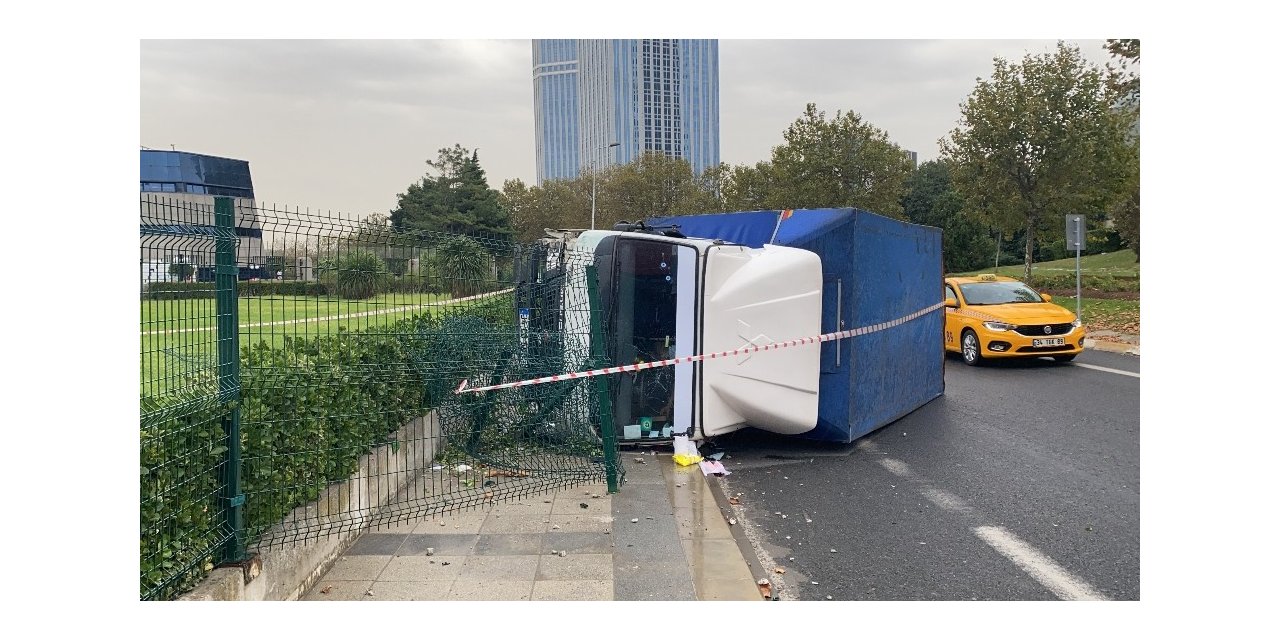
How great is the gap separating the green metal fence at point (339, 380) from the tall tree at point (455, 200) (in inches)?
2017

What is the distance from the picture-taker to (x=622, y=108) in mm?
65500

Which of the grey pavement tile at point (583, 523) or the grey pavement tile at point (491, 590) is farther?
the grey pavement tile at point (583, 523)

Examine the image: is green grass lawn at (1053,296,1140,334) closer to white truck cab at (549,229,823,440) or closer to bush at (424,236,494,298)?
white truck cab at (549,229,823,440)

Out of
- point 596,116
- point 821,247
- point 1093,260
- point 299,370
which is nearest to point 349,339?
point 299,370

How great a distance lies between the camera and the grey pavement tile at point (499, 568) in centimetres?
445

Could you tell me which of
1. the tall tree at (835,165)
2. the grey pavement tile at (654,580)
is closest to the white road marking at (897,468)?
the grey pavement tile at (654,580)

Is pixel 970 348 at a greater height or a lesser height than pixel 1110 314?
lesser

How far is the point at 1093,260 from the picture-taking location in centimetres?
4453

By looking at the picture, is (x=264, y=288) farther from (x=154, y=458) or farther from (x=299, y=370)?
(x=154, y=458)

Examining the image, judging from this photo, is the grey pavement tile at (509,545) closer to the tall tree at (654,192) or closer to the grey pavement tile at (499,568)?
the grey pavement tile at (499,568)

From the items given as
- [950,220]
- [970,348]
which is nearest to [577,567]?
[970,348]

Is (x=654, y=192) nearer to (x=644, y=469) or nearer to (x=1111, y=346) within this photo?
(x=1111, y=346)

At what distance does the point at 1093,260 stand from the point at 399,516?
47.2 m

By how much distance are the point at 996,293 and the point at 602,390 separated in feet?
33.4
